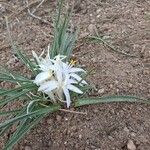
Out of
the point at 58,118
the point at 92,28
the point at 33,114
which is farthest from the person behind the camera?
the point at 92,28

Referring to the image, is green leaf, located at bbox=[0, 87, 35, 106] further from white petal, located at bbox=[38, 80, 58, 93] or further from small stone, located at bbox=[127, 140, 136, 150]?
small stone, located at bbox=[127, 140, 136, 150]

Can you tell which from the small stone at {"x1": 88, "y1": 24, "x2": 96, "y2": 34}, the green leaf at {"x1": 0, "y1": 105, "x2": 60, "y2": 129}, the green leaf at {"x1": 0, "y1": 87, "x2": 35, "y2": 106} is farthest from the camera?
the small stone at {"x1": 88, "y1": 24, "x2": 96, "y2": 34}

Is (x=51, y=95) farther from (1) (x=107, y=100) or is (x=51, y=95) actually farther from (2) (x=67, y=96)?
(1) (x=107, y=100)

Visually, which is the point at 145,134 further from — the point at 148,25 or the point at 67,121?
the point at 148,25

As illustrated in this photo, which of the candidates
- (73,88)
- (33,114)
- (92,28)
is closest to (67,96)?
(73,88)

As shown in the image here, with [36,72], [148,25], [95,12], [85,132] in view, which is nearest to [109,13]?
[95,12]

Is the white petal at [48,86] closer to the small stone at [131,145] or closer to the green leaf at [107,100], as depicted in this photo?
the green leaf at [107,100]

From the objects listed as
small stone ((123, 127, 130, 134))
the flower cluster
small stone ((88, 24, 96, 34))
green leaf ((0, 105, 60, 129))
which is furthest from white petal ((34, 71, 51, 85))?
small stone ((88, 24, 96, 34))
